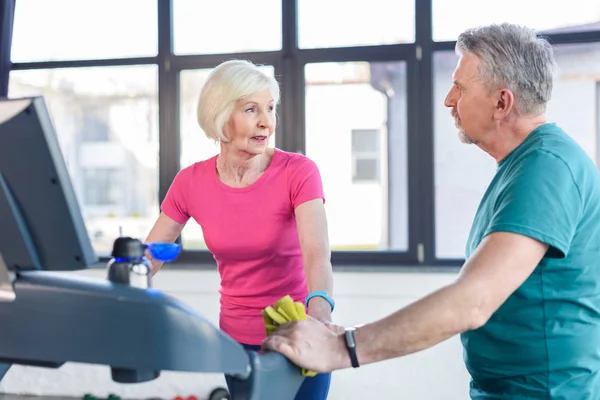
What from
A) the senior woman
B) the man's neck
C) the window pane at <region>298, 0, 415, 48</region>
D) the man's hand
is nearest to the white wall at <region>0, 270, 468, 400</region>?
the window pane at <region>298, 0, 415, 48</region>

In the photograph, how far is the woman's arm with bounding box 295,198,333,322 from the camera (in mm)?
1692

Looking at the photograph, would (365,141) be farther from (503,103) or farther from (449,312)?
(449,312)

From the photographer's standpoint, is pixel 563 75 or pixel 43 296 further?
pixel 563 75

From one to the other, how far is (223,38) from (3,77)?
4.43ft

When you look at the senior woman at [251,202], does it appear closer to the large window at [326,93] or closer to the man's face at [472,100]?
the man's face at [472,100]

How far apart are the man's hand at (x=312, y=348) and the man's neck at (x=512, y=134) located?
0.48m

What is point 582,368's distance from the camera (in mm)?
1218

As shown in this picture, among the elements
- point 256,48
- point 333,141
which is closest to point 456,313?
point 333,141

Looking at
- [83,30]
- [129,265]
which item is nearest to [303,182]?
[129,265]

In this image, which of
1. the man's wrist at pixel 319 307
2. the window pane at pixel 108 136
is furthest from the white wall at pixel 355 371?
the man's wrist at pixel 319 307

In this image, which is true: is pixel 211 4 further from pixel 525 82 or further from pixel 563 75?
pixel 525 82

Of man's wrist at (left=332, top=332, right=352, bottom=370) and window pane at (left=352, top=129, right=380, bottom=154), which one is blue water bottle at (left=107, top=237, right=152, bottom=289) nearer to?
man's wrist at (left=332, top=332, right=352, bottom=370)

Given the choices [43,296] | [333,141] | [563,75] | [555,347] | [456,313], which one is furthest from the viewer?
[333,141]

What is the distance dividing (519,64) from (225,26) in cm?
310
